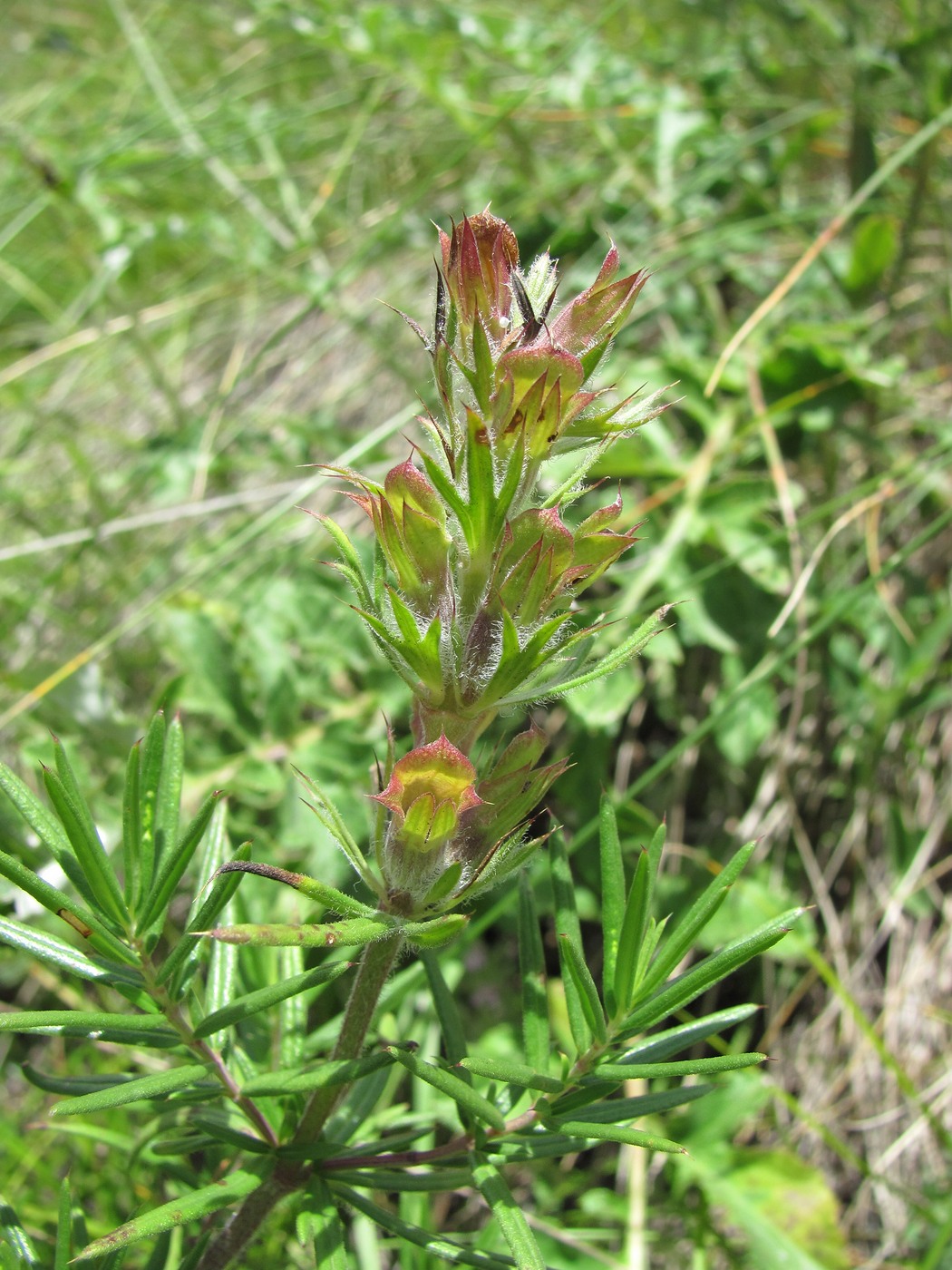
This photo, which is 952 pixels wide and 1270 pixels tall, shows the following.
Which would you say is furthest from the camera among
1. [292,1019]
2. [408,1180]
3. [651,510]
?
[651,510]

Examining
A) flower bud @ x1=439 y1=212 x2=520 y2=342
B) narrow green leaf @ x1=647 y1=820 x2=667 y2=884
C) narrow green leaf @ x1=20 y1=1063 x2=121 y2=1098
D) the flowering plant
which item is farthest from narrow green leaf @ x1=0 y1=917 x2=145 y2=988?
flower bud @ x1=439 y1=212 x2=520 y2=342

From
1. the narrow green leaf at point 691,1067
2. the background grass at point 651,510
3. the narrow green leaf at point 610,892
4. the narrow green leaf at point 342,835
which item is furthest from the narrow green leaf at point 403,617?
the background grass at point 651,510

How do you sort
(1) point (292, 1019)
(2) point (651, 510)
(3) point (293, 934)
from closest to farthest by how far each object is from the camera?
1. (3) point (293, 934)
2. (1) point (292, 1019)
3. (2) point (651, 510)

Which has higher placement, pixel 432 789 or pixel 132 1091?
pixel 432 789

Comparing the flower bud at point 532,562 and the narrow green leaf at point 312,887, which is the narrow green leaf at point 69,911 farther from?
the flower bud at point 532,562

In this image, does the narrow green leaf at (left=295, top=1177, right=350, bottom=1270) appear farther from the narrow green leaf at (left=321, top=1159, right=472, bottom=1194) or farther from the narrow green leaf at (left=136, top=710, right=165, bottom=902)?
the narrow green leaf at (left=136, top=710, right=165, bottom=902)

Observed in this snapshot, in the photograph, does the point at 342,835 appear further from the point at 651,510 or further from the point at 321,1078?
the point at 651,510

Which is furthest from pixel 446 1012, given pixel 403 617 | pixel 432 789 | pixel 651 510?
pixel 651 510
